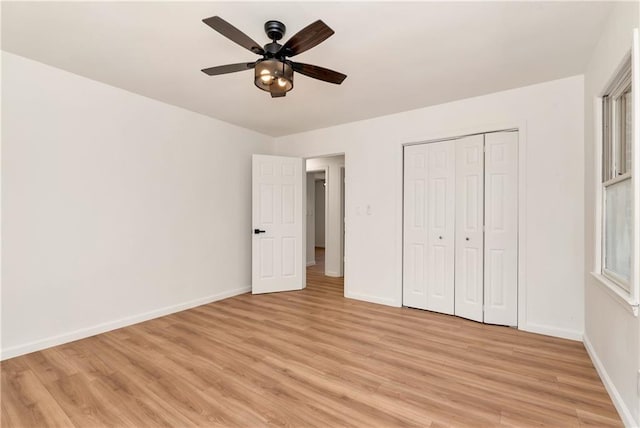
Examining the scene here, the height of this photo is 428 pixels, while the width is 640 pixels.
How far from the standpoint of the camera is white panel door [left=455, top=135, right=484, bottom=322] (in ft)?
11.0

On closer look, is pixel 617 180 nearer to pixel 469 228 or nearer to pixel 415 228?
pixel 469 228

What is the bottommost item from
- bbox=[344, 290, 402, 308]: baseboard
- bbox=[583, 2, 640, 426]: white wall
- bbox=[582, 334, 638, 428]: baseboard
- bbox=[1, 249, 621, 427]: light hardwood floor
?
bbox=[1, 249, 621, 427]: light hardwood floor

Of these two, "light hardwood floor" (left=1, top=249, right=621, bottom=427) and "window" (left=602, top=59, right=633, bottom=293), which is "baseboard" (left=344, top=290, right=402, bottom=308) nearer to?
"light hardwood floor" (left=1, top=249, right=621, bottom=427)

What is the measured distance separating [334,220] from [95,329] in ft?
13.3

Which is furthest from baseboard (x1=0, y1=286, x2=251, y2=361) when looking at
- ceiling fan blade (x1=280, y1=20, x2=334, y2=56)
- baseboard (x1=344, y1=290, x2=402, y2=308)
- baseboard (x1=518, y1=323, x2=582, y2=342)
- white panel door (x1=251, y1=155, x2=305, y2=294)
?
baseboard (x1=518, y1=323, x2=582, y2=342)

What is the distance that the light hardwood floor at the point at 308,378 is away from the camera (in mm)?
1805

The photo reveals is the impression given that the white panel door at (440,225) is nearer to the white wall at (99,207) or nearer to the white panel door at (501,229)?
the white panel door at (501,229)

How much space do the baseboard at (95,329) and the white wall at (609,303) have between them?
→ 409cm

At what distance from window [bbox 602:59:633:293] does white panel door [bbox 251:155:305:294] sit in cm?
358

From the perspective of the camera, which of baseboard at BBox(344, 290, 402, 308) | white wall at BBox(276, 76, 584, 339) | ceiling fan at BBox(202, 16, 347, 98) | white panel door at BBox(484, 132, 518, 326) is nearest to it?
ceiling fan at BBox(202, 16, 347, 98)

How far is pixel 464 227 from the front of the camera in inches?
136

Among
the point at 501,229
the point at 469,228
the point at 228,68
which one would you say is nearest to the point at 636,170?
the point at 501,229

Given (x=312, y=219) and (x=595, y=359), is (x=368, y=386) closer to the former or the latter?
(x=595, y=359)

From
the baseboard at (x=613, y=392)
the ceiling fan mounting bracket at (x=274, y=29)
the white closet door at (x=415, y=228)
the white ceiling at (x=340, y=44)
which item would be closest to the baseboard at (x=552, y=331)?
the baseboard at (x=613, y=392)
